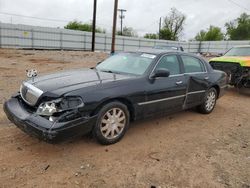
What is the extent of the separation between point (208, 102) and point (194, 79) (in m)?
0.99

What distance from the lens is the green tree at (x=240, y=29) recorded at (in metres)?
63.9

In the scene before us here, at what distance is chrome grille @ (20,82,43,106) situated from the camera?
3449 mm

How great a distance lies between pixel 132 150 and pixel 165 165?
60 centimetres

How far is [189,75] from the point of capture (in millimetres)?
5141

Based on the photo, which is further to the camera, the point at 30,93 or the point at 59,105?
the point at 30,93

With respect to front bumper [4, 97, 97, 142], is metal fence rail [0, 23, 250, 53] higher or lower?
higher

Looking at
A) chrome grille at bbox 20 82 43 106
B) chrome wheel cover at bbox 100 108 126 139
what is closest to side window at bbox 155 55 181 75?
chrome wheel cover at bbox 100 108 126 139

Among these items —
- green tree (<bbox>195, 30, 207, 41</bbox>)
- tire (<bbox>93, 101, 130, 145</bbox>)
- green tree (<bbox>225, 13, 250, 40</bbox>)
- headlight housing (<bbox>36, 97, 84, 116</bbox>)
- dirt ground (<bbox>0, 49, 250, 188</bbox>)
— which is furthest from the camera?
green tree (<bbox>195, 30, 207, 41</bbox>)

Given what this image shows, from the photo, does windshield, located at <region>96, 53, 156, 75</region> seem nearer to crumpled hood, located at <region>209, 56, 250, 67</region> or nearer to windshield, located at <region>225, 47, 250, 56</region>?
crumpled hood, located at <region>209, 56, 250, 67</region>

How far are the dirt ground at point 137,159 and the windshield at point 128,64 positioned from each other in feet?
3.72

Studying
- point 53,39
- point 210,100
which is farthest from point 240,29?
point 210,100

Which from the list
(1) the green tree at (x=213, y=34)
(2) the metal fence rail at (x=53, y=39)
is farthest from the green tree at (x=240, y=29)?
(2) the metal fence rail at (x=53, y=39)

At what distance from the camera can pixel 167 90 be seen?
4543mm

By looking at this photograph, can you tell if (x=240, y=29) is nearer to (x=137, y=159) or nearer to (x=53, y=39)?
(x=53, y=39)
